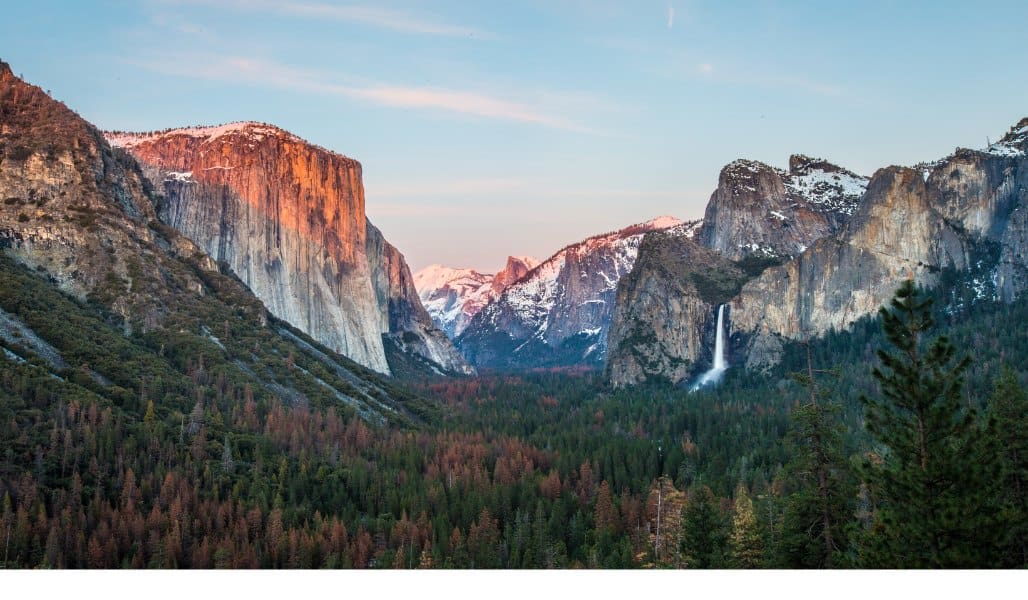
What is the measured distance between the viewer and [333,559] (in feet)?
205

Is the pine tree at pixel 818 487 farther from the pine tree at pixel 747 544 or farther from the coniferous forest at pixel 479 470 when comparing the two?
the pine tree at pixel 747 544

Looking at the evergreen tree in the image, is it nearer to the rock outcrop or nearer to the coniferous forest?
the coniferous forest

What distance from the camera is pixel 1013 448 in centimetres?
3409

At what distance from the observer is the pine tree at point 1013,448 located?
28375mm

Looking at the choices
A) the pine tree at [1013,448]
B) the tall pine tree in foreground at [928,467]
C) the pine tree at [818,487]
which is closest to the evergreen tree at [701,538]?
the pine tree at [818,487]

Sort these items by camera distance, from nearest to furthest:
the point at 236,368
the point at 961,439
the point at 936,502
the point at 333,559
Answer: the point at 936,502 < the point at 961,439 < the point at 333,559 < the point at 236,368

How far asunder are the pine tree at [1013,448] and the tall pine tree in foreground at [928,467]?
1.36 meters

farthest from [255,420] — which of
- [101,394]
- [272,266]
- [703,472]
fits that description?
[272,266]

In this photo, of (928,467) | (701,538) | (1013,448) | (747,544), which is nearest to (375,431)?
(701,538)

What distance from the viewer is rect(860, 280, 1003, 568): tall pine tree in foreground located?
26.7 meters

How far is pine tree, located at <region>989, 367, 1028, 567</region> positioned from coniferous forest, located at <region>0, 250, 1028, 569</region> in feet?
0.32

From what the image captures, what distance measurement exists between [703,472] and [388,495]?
1573 inches

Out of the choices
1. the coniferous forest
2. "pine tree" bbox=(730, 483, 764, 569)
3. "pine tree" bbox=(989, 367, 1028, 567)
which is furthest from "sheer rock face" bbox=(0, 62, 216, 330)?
"pine tree" bbox=(989, 367, 1028, 567)
